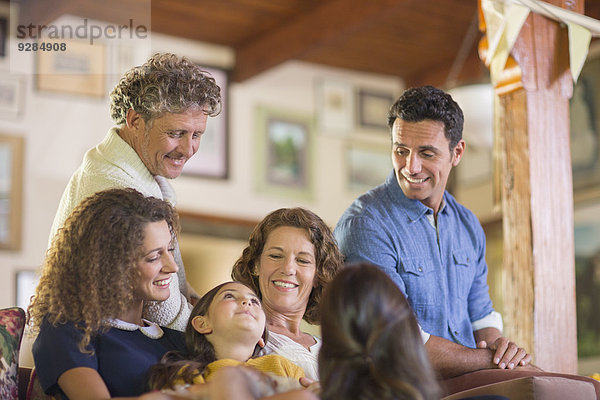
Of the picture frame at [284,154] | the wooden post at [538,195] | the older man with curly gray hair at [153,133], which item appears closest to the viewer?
the older man with curly gray hair at [153,133]

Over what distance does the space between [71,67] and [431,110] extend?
4168 mm

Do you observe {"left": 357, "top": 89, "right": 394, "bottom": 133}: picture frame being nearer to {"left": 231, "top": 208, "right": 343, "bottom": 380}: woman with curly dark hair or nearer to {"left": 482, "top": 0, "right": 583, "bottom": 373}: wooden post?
{"left": 482, "top": 0, "right": 583, "bottom": 373}: wooden post

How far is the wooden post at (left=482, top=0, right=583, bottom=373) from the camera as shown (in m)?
3.36

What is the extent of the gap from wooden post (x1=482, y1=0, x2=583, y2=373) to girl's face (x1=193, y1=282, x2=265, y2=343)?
54.5 inches

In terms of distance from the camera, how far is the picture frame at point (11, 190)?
629 centimetres

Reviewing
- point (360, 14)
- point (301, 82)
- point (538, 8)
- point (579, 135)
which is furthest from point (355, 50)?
point (538, 8)

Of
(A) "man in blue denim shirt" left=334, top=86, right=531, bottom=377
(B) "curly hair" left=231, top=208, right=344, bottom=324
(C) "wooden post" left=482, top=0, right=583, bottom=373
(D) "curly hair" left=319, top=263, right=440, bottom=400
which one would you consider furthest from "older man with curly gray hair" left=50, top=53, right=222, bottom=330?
(C) "wooden post" left=482, top=0, right=583, bottom=373

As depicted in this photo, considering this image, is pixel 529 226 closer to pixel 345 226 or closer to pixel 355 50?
pixel 345 226

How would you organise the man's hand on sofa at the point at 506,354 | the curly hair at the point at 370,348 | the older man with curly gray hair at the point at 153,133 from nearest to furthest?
1. the curly hair at the point at 370,348
2. the older man with curly gray hair at the point at 153,133
3. the man's hand on sofa at the point at 506,354

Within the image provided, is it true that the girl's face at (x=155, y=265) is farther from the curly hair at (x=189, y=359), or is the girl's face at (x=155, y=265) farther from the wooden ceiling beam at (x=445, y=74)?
the wooden ceiling beam at (x=445, y=74)

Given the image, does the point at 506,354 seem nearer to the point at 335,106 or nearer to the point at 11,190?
the point at 11,190

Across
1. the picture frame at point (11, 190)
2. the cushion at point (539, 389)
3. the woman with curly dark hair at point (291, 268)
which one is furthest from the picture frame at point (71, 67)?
the cushion at point (539, 389)

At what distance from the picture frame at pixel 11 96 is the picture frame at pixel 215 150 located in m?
1.36

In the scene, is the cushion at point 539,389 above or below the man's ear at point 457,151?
below
